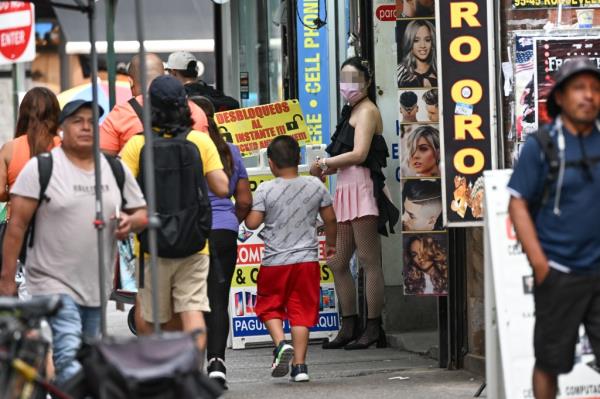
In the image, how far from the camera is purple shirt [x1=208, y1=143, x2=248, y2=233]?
9.77 metres

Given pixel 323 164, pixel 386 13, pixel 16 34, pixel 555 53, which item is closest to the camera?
pixel 555 53

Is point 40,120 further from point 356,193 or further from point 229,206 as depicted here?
Answer: point 356,193

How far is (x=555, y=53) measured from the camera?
29.1 feet

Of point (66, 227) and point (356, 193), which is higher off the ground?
point (356, 193)

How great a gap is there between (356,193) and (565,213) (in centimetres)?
462

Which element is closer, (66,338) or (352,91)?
(66,338)

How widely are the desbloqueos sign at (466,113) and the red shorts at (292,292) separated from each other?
1.45 m

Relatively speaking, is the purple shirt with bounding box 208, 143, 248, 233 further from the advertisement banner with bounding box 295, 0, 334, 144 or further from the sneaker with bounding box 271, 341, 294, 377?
the advertisement banner with bounding box 295, 0, 334, 144

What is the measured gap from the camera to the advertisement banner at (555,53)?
8.86m

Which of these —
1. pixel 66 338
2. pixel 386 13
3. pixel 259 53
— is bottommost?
pixel 66 338

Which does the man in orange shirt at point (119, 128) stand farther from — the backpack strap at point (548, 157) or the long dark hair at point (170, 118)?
the backpack strap at point (548, 157)

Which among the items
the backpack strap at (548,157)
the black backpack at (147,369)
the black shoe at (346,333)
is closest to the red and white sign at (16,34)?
the black shoe at (346,333)

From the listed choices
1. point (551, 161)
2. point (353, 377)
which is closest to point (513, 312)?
point (551, 161)

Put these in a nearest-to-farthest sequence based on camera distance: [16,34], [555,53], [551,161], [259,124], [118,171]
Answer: [551,161], [118,171], [555,53], [259,124], [16,34]
